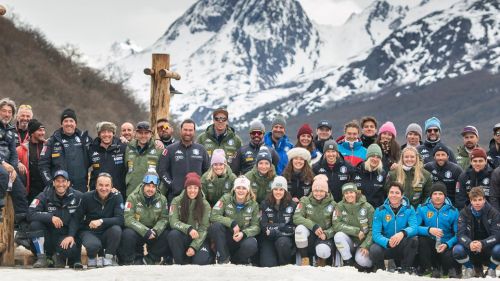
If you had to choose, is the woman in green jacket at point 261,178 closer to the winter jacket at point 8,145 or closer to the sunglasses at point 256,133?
the sunglasses at point 256,133

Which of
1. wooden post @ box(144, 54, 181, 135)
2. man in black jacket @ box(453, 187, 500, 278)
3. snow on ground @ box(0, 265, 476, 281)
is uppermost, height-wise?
wooden post @ box(144, 54, 181, 135)

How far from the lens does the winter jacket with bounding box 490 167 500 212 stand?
11.5 meters

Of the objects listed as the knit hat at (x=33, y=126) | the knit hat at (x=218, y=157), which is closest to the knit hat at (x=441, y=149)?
the knit hat at (x=218, y=157)

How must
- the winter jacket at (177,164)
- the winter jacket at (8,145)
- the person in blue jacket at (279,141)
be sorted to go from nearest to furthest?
the winter jacket at (8,145) < the winter jacket at (177,164) < the person in blue jacket at (279,141)

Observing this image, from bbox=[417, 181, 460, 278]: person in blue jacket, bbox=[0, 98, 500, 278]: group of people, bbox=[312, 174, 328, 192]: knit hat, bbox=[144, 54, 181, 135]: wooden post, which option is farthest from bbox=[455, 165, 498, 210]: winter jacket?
bbox=[144, 54, 181, 135]: wooden post

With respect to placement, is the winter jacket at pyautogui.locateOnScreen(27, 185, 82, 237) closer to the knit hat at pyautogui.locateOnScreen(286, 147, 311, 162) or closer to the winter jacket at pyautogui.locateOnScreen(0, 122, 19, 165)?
the winter jacket at pyautogui.locateOnScreen(0, 122, 19, 165)

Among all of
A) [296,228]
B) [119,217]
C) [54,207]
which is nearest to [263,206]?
[296,228]

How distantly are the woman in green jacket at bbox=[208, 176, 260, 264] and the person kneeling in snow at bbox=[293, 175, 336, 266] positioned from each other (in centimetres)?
58

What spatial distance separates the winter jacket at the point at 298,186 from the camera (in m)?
12.1

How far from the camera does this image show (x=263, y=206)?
467 inches

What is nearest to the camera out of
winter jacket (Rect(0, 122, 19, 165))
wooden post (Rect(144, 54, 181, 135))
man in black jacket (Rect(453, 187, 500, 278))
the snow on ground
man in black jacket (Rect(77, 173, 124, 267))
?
the snow on ground

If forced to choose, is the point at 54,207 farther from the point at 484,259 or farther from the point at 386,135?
the point at 484,259

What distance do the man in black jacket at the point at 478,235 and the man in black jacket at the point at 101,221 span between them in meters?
4.31

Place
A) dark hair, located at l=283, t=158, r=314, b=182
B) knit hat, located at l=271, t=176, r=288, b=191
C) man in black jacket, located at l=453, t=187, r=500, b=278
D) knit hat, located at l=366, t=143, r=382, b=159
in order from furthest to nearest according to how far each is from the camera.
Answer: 1. dark hair, located at l=283, t=158, r=314, b=182
2. knit hat, located at l=366, t=143, r=382, b=159
3. knit hat, located at l=271, t=176, r=288, b=191
4. man in black jacket, located at l=453, t=187, r=500, b=278
